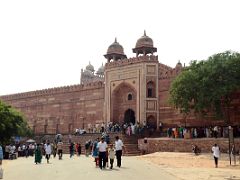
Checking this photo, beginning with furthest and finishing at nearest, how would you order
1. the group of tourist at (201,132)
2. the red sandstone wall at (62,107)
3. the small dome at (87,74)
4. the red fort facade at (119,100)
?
the small dome at (87,74), the red sandstone wall at (62,107), the red fort facade at (119,100), the group of tourist at (201,132)

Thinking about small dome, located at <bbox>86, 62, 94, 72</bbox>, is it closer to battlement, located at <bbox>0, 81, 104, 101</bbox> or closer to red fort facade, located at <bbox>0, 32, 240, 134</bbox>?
battlement, located at <bbox>0, 81, 104, 101</bbox>

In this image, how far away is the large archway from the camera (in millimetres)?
33031

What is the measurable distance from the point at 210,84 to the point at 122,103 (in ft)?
36.6

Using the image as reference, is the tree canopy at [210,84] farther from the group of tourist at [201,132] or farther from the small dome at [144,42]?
the small dome at [144,42]

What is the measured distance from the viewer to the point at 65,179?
10.5 m

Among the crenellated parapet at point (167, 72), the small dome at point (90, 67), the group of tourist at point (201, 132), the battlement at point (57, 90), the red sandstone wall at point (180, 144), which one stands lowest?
the red sandstone wall at point (180, 144)

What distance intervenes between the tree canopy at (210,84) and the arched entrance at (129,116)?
8.47 meters

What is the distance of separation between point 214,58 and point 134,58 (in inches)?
341

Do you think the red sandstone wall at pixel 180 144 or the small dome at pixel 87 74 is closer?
the red sandstone wall at pixel 180 144

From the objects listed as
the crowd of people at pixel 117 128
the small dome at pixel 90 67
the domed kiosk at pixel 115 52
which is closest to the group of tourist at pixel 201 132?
the crowd of people at pixel 117 128

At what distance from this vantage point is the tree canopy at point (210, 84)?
23.6 m

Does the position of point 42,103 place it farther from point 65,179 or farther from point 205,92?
point 65,179

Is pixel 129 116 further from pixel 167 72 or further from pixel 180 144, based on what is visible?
pixel 180 144

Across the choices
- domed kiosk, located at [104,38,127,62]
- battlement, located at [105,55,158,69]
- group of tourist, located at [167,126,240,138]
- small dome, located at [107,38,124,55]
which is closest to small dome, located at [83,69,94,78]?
domed kiosk, located at [104,38,127,62]
